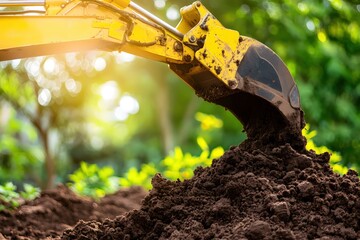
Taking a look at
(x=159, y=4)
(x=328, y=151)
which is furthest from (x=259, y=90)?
(x=159, y=4)

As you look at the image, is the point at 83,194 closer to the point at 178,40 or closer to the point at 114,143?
the point at 178,40

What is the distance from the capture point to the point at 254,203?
4.62 meters

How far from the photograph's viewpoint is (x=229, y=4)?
11.6m

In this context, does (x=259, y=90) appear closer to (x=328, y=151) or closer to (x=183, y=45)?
(x=183, y=45)

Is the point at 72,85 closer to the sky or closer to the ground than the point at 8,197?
closer to the sky

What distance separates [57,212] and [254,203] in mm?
2803

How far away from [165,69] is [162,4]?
488cm

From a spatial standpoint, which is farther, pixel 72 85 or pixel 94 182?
pixel 72 85


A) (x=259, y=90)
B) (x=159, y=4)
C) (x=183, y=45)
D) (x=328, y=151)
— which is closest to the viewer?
(x=183, y=45)

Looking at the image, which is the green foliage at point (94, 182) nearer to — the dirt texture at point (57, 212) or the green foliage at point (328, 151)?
the dirt texture at point (57, 212)

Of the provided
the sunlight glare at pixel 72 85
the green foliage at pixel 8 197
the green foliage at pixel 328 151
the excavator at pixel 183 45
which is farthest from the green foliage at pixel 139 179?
the sunlight glare at pixel 72 85

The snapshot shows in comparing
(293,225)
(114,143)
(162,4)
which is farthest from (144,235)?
(114,143)

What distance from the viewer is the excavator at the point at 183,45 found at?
4.55m

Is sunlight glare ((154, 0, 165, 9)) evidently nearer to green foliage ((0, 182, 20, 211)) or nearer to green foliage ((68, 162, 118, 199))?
green foliage ((68, 162, 118, 199))
